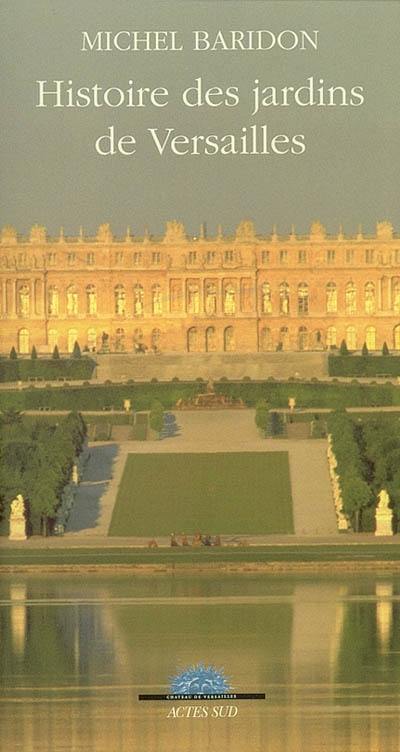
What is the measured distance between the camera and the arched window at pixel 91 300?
7094 cm

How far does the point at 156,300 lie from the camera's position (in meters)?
70.8

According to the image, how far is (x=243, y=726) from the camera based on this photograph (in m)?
18.7

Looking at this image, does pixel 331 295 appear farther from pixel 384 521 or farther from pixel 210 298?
pixel 384 521

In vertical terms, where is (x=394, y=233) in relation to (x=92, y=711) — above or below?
above

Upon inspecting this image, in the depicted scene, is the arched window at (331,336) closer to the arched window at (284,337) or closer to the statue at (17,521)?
the arched window at (284,337)

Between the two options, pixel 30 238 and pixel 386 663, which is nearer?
pixel 386 663

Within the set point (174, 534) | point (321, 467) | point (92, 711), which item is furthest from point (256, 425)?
point (92, 711)

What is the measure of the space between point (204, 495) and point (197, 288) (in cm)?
3679

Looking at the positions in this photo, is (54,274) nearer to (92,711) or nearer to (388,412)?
(388,412)

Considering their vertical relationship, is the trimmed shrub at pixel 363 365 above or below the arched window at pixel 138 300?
below

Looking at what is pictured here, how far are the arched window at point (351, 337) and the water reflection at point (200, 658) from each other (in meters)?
41.0

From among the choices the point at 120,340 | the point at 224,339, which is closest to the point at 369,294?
the point at 224,339

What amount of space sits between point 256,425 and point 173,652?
20563 mm

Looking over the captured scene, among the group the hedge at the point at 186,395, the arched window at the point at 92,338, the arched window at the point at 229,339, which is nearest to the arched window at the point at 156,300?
the arched window at the point at 92,338
